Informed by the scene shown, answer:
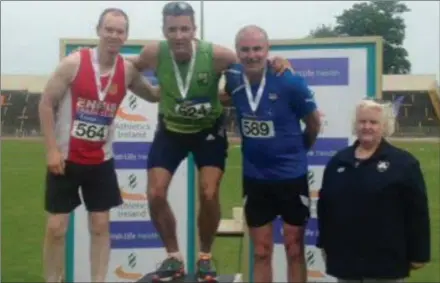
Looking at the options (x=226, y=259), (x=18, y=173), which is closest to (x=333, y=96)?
(x=226, y=259)

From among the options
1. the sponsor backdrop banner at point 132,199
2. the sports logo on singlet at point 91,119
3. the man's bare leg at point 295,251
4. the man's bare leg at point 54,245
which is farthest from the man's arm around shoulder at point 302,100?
the sponsor backdrop banner at point 132,199

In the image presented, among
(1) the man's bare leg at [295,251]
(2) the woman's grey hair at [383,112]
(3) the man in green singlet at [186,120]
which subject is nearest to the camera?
(2) the woman's grey hair at [383,112]

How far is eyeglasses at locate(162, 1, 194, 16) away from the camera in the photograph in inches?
212

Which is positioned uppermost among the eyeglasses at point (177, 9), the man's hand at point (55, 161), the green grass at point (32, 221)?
the eyeglasses at point (177, 9)

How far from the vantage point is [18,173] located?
952 inches

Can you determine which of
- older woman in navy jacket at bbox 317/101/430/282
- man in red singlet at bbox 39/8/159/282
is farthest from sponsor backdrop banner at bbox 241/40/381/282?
older woman in navy jacket at bbox 317/101/430/282

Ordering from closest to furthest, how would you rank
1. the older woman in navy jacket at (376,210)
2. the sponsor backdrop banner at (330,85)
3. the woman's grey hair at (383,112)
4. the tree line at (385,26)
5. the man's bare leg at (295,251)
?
the older woman in navy jacket at (376,210) < the woman's grey hair at (383,112) < the man's bare leg at (295,251) < the sponsor backdrop banner at (330,85) < the tree line at (385,26)

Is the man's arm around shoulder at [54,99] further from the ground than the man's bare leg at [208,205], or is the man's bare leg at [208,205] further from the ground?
the man's arm around shoulder at [54,99]

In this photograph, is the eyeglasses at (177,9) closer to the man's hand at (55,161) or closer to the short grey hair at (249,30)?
the short grey hair at (249,30)

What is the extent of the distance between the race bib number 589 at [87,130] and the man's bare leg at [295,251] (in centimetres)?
130

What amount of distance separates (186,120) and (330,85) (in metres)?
1.75

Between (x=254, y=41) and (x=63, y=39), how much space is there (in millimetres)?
2479

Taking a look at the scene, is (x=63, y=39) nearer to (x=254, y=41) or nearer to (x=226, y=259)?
(x=254, y=41)

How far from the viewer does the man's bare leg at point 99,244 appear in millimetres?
5566
